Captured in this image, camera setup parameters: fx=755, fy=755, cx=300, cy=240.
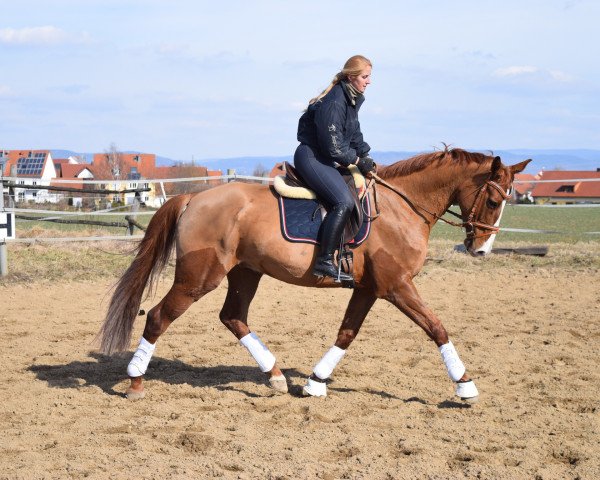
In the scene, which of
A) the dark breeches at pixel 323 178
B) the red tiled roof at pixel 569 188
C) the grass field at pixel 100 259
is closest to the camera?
the dark breeches at pixel 323 178

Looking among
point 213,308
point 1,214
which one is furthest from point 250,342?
point 1,214

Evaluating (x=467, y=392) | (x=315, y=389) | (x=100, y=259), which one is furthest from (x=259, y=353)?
(x=100, y=259)

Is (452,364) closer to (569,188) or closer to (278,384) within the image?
(278,384)

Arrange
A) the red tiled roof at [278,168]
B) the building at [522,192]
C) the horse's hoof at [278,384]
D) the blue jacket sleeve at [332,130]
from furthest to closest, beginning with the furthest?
the building at [522,192] < the red tiled roof at [278,168] < the horse's hoof at [278,384] < the blue jacket sleeve at [332,130]

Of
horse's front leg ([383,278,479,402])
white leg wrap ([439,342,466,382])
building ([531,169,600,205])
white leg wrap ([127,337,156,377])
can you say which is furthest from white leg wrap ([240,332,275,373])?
building ([531,169,600,205])

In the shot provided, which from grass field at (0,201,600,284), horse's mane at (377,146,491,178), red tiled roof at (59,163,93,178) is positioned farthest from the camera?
red tiled roof at (59,163,93,178)

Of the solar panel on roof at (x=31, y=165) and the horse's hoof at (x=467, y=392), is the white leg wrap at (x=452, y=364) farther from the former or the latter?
the solar panel on roof at (x=31, y=165)

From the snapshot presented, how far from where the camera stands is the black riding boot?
5.66 metres

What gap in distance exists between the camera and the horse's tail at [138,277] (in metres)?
6.11

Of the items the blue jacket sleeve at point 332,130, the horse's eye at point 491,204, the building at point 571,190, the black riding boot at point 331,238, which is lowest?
the building at point 571,190

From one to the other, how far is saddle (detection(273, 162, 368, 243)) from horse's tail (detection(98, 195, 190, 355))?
0.85 metres

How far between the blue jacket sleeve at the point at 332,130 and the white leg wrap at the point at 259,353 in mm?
1663

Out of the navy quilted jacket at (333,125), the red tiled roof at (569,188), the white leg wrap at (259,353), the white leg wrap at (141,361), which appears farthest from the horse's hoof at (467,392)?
the red tiled roof at (569,188)

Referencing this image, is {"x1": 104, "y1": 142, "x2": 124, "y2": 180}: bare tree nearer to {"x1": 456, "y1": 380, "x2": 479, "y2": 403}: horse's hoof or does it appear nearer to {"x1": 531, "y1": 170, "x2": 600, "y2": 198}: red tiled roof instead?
{"x1": 531, "y1": 170, "x2": 600, "y2": 198}: red tiled roof
